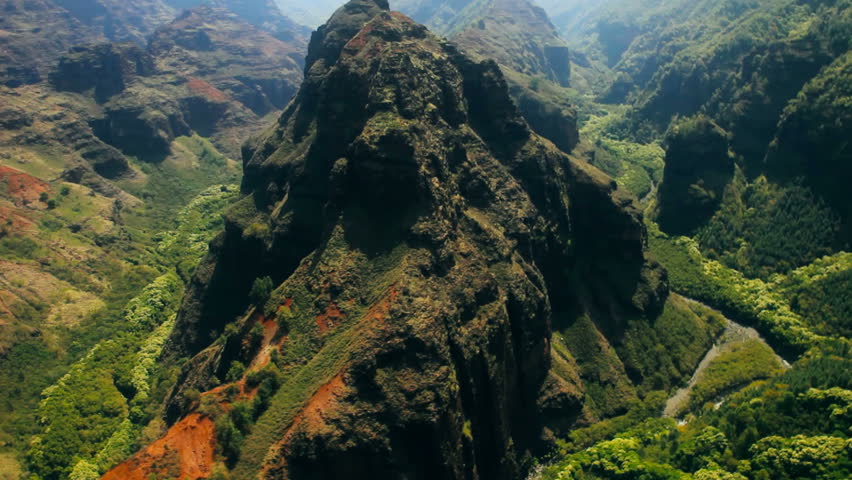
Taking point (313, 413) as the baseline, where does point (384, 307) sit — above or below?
above

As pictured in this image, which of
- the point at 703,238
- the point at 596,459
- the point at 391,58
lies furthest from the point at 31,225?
the point at 703,238

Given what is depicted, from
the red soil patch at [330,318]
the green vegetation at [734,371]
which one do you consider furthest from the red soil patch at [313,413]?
the green vegetation at [734,371]

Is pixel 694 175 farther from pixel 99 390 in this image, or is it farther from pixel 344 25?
pixel 99 390

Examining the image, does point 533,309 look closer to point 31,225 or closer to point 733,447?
point 733,447

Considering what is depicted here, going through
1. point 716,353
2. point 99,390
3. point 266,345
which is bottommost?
point 99,390

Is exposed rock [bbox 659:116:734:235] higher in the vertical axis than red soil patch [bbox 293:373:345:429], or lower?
higher

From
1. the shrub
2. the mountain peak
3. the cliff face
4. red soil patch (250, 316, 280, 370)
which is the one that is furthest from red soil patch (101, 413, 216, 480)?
the mountain peak

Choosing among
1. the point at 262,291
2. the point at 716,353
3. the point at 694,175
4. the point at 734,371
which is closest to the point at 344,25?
the point at 262,291

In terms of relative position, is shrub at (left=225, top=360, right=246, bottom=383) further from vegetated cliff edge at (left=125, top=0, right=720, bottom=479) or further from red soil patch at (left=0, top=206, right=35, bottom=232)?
red soil patch at (left=0, top=206, right=35, bottom=232)
